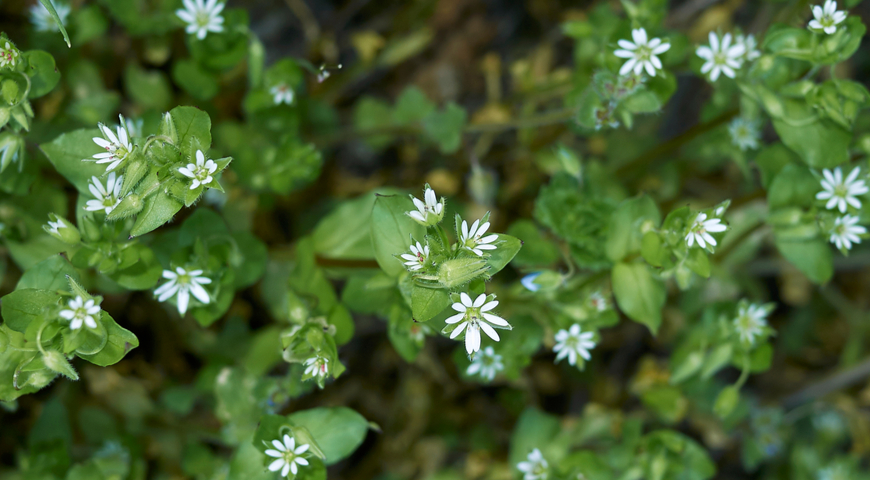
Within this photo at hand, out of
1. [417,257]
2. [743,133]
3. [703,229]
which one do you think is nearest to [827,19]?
[743,133]

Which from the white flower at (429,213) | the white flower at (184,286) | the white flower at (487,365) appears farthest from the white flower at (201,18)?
the white flower at (487,365)

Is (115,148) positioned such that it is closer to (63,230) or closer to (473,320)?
(63,230)

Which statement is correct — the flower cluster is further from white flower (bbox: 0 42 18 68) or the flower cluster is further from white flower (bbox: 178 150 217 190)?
white flower (bbox: 0 42 18 68)

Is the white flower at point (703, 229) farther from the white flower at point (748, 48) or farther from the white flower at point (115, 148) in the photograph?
the white flower at point (115, 148)

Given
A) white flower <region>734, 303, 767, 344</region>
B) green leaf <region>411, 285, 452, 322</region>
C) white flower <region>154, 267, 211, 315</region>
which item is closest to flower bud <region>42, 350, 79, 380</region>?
white flower <region>154, 267, 211, 315</region>

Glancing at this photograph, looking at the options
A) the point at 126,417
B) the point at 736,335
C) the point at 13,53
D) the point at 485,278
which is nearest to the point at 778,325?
the point at 736,335

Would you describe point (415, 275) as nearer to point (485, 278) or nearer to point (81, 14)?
point (485, 278)
